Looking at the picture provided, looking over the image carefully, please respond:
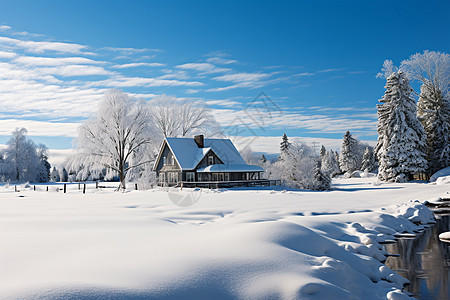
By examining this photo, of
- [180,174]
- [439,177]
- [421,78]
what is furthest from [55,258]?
[421,78]

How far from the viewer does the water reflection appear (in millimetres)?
8391

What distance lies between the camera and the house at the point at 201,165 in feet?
125

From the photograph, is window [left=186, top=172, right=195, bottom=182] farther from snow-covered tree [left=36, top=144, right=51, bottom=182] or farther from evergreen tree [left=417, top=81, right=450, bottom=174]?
snow-covered tree [left=36, top=144, right=51, bottom=182]

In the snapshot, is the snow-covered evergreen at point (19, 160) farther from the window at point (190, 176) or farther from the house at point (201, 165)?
the window at point (190, 176)

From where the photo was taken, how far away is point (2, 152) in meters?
63.8

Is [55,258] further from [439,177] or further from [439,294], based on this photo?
[439,177]

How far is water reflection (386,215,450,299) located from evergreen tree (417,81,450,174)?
95.5ft

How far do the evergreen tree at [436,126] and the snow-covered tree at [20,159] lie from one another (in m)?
66.1

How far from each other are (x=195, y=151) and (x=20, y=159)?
139 ft

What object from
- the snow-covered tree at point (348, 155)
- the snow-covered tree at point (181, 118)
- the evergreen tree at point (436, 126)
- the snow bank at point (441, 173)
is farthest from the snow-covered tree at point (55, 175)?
the snow bank at point (441, 173)

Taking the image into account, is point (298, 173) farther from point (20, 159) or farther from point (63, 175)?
point (63, 175)

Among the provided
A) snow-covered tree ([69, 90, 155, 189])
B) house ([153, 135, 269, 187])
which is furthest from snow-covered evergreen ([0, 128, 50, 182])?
house ([153, 135, 269, 187])

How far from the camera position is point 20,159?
6388cm

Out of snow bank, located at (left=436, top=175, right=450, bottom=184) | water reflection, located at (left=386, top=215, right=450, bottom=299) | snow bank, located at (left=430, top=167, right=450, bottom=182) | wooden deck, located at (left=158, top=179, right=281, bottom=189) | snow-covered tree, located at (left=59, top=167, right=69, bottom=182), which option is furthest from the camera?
snow-covered tree, located at (left=59, top=167, right=69, bottom=182)
